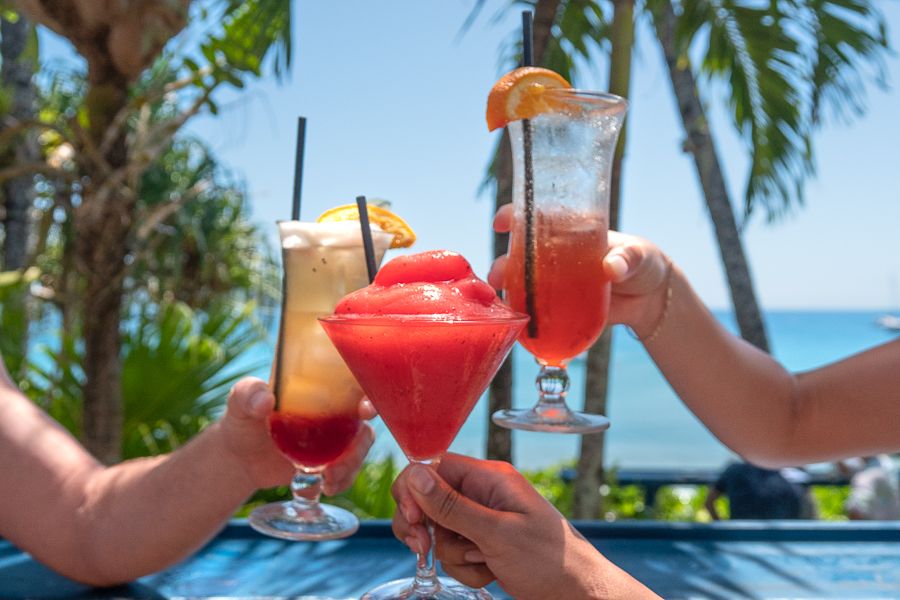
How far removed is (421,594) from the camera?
1076 millimetres

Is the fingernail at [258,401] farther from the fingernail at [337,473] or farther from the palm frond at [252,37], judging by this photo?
the palm frond at [252,37]

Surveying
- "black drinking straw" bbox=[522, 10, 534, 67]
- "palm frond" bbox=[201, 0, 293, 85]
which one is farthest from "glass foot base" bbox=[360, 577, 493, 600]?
"palm frond" bbox=[201, 0, 293, 85]

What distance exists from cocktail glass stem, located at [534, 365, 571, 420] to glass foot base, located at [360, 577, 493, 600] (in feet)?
1.42

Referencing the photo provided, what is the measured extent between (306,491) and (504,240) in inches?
48.8

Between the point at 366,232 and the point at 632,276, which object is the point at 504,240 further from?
the point at 366,232

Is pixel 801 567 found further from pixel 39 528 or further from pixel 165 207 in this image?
pixel 165 207

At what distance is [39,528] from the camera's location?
151cm

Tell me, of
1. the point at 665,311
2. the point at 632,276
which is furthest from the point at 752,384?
the point at 632,276

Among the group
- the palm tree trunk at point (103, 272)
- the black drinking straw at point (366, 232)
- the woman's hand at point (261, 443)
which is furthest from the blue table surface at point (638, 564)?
the palm tree trunk at point (103, 272)

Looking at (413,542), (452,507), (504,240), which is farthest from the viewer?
(504,240)

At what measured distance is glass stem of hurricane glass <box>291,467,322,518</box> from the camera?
4.73ft

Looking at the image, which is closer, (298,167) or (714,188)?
(298,167)

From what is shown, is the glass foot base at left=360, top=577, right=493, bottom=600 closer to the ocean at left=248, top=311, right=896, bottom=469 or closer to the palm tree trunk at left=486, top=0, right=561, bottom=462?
the palm tree trunk at left=486, top=0, right=561, bottom=462

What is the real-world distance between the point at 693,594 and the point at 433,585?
1.90 ft
